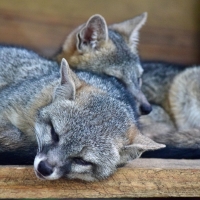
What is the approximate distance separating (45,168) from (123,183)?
0.55m

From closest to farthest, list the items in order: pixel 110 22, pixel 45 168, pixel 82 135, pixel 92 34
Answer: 1. pixel 45 168
2. pixel 82 135
3. pixel 92 34
4. pixel 110 22

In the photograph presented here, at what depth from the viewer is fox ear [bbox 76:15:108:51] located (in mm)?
4192

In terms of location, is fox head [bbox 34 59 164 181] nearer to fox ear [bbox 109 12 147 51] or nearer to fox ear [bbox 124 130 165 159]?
fox ear [bbox 124 130 165 159]

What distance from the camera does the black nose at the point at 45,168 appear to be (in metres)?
2.78

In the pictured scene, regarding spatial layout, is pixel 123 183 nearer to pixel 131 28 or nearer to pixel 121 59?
pixel 121 59

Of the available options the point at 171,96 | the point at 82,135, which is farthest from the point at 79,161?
the point at 171,96

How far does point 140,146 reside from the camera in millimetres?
3023

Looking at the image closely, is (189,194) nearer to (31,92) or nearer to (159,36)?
(31,92)

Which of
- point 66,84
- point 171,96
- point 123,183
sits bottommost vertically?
point 171,96

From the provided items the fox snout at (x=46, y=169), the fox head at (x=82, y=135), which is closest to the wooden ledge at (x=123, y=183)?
the fox head at (x=82, y=135)

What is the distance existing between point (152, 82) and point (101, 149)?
2.35 meters

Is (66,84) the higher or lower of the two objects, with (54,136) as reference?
higher

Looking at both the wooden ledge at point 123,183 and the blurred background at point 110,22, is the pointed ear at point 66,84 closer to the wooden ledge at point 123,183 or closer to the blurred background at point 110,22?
the wooden ledge at point 123,183

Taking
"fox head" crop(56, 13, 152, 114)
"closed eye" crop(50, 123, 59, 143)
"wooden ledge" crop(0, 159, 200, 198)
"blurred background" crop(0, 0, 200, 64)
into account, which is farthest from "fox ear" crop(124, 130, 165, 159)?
"blurred background" crop(0, 0, 200, 64)
